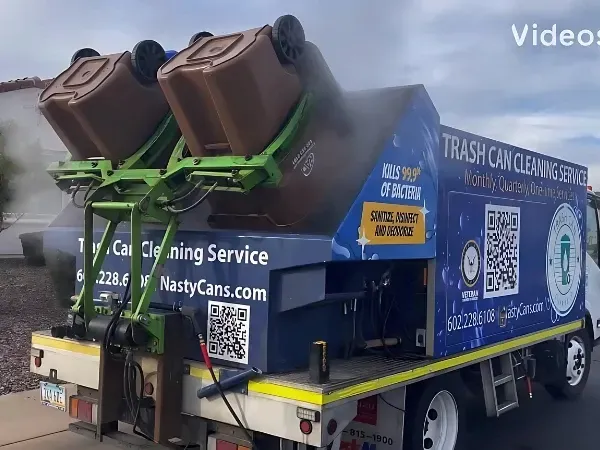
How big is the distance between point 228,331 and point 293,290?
1.60 feet

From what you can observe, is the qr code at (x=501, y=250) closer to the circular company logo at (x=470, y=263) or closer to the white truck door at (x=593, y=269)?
→ the circular company logo at (x=470, y=263)

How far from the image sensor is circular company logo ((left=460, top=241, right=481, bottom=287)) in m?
4.73

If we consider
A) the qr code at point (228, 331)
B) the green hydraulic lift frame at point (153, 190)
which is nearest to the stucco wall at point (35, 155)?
the green hydraulic lift frame at point (153, 190)

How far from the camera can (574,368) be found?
720 cm

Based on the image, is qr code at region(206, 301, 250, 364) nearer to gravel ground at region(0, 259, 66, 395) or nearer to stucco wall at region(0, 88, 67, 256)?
stucco wall at region(0, 88, 67, 256)

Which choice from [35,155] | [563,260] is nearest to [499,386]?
[563,260]

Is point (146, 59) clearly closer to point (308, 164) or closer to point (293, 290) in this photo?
point (308, 164)

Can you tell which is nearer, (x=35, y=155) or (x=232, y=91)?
(x=232, y=91)

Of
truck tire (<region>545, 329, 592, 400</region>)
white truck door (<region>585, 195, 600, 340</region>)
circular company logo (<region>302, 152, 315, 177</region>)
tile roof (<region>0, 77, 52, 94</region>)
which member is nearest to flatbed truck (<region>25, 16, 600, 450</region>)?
circular company logo (<region>302, 152, 315, 177</region>)

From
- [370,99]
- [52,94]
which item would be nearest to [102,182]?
[52,94]

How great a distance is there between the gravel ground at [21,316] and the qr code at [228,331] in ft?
11.5

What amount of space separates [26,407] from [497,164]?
4.48 meters

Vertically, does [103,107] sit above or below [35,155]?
above

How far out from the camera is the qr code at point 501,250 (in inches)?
200
